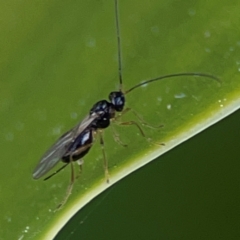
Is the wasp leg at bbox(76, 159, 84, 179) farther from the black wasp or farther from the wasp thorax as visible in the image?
the wasp thorax

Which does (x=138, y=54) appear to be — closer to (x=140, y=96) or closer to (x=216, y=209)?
(x=140, y=96)

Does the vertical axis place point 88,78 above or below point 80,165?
above

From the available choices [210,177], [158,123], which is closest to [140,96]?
[158,123]
